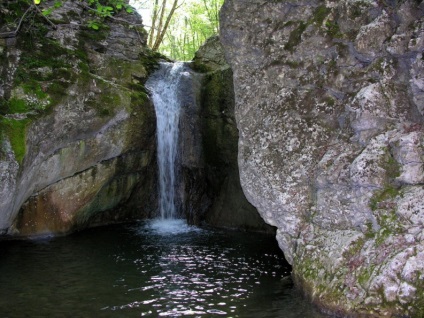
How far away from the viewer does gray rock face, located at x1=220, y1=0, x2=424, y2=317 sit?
6.83m

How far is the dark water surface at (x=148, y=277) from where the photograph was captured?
7391 mm

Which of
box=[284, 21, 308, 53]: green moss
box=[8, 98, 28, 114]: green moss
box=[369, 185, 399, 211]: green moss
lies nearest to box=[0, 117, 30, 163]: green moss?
box=[8, 98, 28, 114]: green moss

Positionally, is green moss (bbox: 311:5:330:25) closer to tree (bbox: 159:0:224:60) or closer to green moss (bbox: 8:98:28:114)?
green moss (bbox: 8:98:28:114)

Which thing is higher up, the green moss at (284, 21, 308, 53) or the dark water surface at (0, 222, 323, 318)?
the green moss at (284, 21, 308, 53)

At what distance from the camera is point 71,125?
11758 mm

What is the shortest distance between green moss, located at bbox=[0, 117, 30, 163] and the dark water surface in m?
2.50

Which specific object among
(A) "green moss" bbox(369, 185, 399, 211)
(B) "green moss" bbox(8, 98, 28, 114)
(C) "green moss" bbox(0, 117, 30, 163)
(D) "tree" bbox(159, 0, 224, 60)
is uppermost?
(D) "tree" bbox(159, 0, 224, 60)

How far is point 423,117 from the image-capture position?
7.31 meters

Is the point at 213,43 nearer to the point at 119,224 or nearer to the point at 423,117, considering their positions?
the point at 119,224

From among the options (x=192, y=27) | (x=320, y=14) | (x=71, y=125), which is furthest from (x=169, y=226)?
(x=192, y=27)

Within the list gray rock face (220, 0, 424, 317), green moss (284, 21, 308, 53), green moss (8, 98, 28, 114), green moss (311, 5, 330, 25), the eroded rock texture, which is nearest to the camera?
gray rock face (220, 0, 424, 317)

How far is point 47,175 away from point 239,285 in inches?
250

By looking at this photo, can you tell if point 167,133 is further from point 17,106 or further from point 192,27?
point 192,27

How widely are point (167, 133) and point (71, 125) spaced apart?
12.8ft
